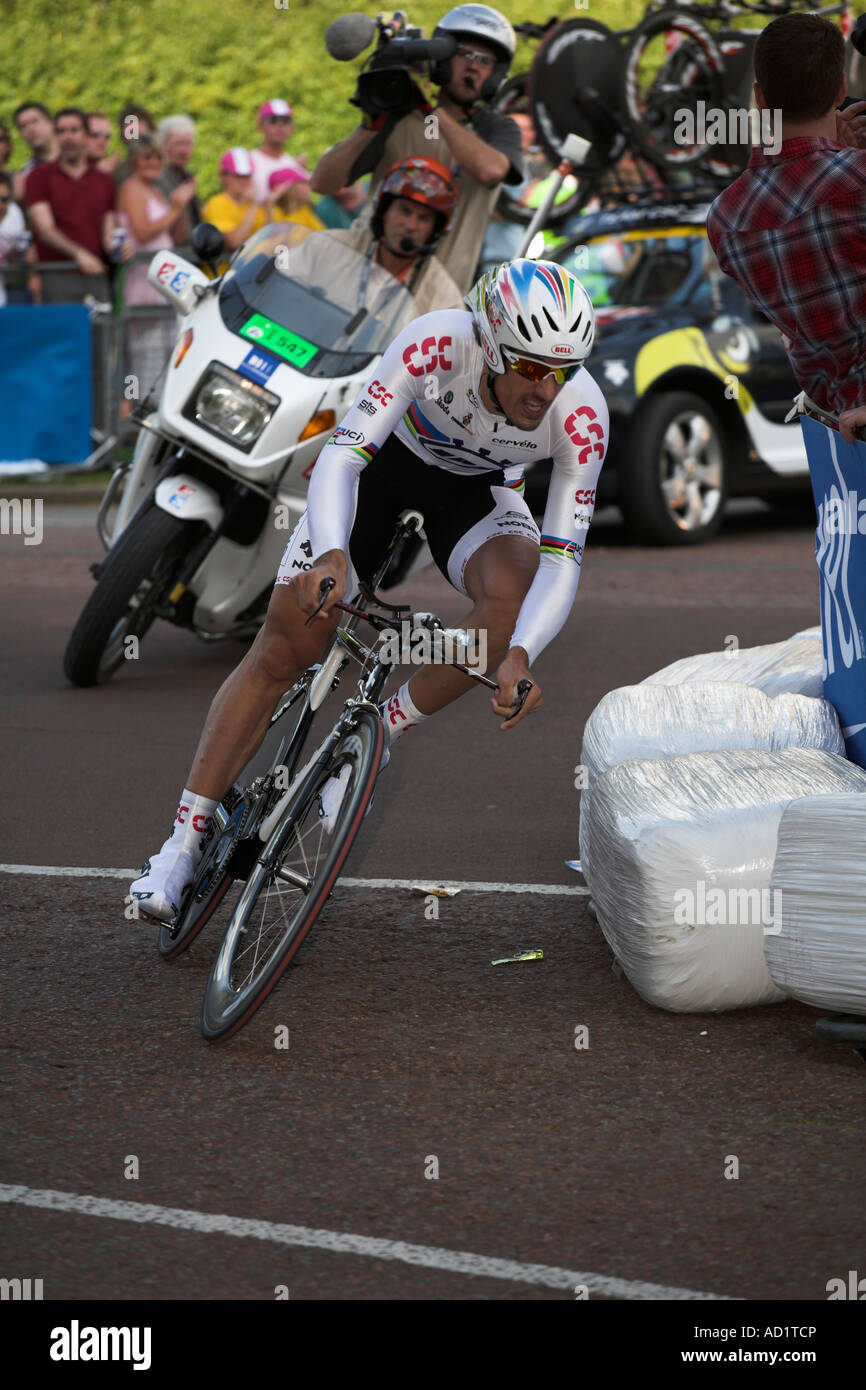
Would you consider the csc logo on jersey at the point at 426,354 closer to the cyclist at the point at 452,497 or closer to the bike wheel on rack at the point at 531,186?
the cyclist at the point at 452,497

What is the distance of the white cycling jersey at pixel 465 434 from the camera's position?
496 centimetres

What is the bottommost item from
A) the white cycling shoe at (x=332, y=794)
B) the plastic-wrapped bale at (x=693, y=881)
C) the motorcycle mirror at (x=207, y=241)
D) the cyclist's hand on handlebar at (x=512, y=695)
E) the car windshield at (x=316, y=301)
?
the plastic-wrapped bale at (x=693, y=881)

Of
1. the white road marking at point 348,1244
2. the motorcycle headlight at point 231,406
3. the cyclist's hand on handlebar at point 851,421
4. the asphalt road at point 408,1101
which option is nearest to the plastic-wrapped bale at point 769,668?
the asphalt road at point 408,1101

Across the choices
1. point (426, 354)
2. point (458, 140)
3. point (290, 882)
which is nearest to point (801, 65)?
point (426, 354)

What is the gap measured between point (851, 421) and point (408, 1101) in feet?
6.41

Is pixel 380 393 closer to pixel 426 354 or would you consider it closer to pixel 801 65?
pixel 426 354

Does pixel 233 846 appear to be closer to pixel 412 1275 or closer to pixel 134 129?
pixel 412 1275

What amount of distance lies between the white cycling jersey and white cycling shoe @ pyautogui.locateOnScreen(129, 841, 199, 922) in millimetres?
906

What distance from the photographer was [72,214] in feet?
50.8

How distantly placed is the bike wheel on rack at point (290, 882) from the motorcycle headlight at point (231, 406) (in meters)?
3.38

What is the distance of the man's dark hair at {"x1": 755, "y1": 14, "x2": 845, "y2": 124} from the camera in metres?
5.10

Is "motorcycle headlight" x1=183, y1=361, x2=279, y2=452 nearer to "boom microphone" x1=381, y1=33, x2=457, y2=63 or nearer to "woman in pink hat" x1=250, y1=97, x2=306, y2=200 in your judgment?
"boom microphone" x1=381, y1=33, x2=457, y2=63

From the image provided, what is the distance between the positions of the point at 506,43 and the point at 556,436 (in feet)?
14.3
